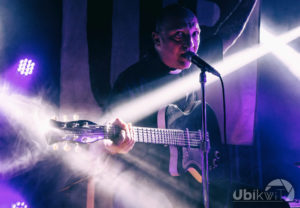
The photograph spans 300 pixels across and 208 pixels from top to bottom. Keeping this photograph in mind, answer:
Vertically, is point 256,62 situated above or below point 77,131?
above

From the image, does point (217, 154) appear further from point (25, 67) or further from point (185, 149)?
point (25, 67)

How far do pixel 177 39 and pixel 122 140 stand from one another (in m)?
1.06

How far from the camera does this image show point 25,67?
6.96 ft

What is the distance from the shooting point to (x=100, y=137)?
1.63 metres

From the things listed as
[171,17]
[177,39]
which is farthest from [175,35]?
[171,17]

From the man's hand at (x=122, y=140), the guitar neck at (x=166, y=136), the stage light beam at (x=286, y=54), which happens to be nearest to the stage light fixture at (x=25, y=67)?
the man's hand at (x=122, y=140)

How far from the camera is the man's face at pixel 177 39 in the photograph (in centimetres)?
232

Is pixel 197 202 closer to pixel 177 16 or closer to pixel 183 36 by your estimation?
pixel 183 36

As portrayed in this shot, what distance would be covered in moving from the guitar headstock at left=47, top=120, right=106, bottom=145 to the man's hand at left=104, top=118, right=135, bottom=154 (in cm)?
15

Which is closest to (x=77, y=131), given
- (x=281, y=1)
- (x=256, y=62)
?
(x=256, y=62)

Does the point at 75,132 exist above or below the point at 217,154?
above

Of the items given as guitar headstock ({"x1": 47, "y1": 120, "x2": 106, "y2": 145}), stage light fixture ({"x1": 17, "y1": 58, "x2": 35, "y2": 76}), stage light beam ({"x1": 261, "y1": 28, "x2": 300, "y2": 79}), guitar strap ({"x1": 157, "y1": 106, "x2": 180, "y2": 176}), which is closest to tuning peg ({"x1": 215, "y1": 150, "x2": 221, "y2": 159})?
guitar strap ({"x1": 157, "y1": 106, "x2": 180, "y2": 176})

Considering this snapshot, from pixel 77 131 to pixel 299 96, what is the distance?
2.67 metres

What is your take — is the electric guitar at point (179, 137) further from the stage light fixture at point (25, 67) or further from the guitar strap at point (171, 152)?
→ the stage light fixture at point (25, 67)
